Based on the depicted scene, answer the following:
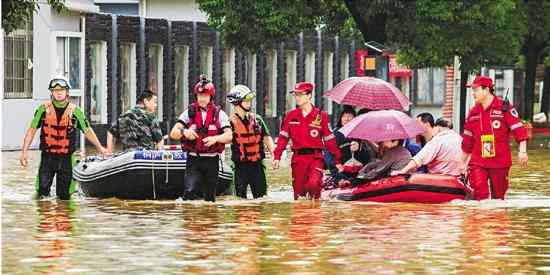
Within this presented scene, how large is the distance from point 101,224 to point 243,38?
27364mm

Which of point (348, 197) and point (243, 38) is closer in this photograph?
point (348, 197)

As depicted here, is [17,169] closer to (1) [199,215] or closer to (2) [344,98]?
(2) [344,98]

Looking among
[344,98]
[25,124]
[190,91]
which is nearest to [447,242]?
[344,98]

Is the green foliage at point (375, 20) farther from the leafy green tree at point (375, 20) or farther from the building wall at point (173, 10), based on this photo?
the building wall at point (173, 10)

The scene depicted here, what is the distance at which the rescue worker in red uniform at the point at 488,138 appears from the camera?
74.7 ft

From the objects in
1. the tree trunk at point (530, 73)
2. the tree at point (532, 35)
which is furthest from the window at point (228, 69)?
the tree trunk at point (530, 73)

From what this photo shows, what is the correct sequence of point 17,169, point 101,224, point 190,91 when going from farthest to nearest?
point 190,91
point 17,169
point 101,224

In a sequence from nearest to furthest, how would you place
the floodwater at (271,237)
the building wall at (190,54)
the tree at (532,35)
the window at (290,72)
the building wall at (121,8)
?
1. the floodwater at (271,237)
2. the building wall at (190,54)
3. the tree at (532,35)
4. the building wall at (121,8)
5. the window at (290,72)

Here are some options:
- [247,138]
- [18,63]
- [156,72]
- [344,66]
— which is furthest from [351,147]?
[344,66]

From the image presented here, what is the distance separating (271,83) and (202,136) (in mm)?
40574

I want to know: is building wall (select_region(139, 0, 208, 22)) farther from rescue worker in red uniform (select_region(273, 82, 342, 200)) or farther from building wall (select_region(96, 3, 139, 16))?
rescue worker in red uniform (select_region(273, 82, 342, 200))

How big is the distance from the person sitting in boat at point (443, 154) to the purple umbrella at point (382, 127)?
26 cm

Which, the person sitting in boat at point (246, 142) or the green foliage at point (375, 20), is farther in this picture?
the green foliage at point (375, 20)

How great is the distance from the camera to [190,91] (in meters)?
56.9
